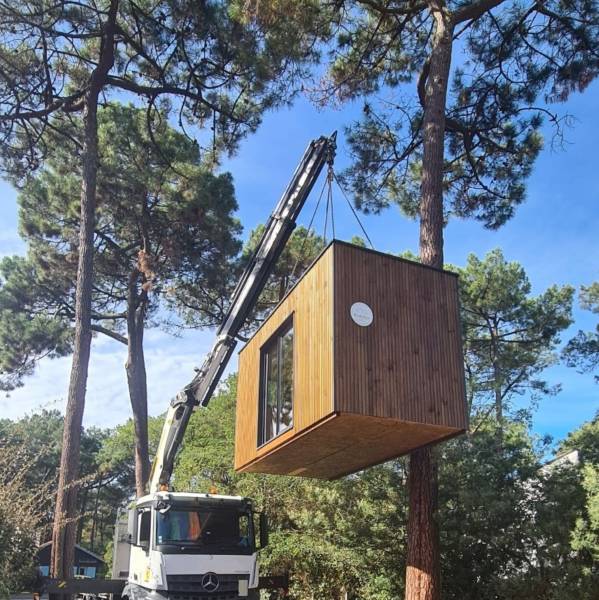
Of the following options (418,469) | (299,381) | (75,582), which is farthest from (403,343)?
(75,582)

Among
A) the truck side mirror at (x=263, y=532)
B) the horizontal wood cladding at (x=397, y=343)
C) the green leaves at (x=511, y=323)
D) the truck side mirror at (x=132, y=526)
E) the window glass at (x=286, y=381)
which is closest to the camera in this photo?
the horizontal wood cladding at (x=397, y=343)

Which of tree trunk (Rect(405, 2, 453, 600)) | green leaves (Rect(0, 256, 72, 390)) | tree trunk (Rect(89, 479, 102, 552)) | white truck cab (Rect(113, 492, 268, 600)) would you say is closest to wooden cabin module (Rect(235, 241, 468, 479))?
tree trunk (Rect(405, 2, 453, 600))

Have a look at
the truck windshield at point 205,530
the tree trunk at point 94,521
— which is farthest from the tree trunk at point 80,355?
the tree trunk at point 94,521

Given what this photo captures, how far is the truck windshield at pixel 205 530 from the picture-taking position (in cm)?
725

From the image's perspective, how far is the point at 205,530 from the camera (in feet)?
24.6

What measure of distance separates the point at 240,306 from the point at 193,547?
398 centimetres

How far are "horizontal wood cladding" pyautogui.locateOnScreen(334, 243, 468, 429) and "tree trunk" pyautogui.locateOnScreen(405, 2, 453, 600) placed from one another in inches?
49.4

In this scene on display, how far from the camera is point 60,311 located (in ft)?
55.3

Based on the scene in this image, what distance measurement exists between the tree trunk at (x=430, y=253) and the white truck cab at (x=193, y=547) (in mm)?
2064

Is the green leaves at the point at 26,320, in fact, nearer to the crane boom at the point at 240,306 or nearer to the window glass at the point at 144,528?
the crane boom at the point at 240,306

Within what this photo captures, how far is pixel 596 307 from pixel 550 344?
1.72m

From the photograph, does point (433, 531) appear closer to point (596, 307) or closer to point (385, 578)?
point (385, 578)

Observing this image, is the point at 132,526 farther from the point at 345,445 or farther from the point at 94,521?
the point at 94,521

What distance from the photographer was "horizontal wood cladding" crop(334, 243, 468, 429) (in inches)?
218
